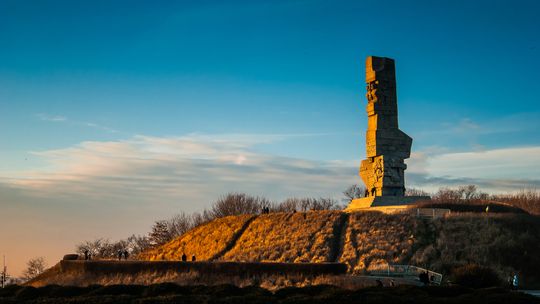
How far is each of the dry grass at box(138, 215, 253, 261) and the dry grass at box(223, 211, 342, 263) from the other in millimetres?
1504

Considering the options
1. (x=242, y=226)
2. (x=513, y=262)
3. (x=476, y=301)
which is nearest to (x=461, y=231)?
(x=513, y=262)

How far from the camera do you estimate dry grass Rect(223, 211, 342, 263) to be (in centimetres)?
4206

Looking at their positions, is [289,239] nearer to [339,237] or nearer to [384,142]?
[339,237]


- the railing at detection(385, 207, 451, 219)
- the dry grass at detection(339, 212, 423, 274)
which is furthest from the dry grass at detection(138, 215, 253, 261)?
the railing at detection(385, 207, 451, 219)

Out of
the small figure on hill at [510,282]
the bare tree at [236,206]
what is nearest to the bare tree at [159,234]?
the bare tree at [236,206]

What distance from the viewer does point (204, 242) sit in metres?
50.8

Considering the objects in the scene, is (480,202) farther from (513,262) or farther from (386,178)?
(513,262)

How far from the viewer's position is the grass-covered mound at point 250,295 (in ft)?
67.9

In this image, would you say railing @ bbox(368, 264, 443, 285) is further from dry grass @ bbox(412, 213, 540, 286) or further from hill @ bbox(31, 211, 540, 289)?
dry grass @ bbox(412, 213, 540, 286)

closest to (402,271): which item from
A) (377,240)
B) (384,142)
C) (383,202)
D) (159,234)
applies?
(377,240)

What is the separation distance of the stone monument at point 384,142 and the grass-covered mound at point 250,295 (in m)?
25.8

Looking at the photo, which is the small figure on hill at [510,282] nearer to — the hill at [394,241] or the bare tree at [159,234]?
the hill at [394,241]

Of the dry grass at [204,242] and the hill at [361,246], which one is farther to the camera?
the dry grass at [204,242]

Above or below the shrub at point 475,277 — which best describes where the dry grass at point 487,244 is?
above
